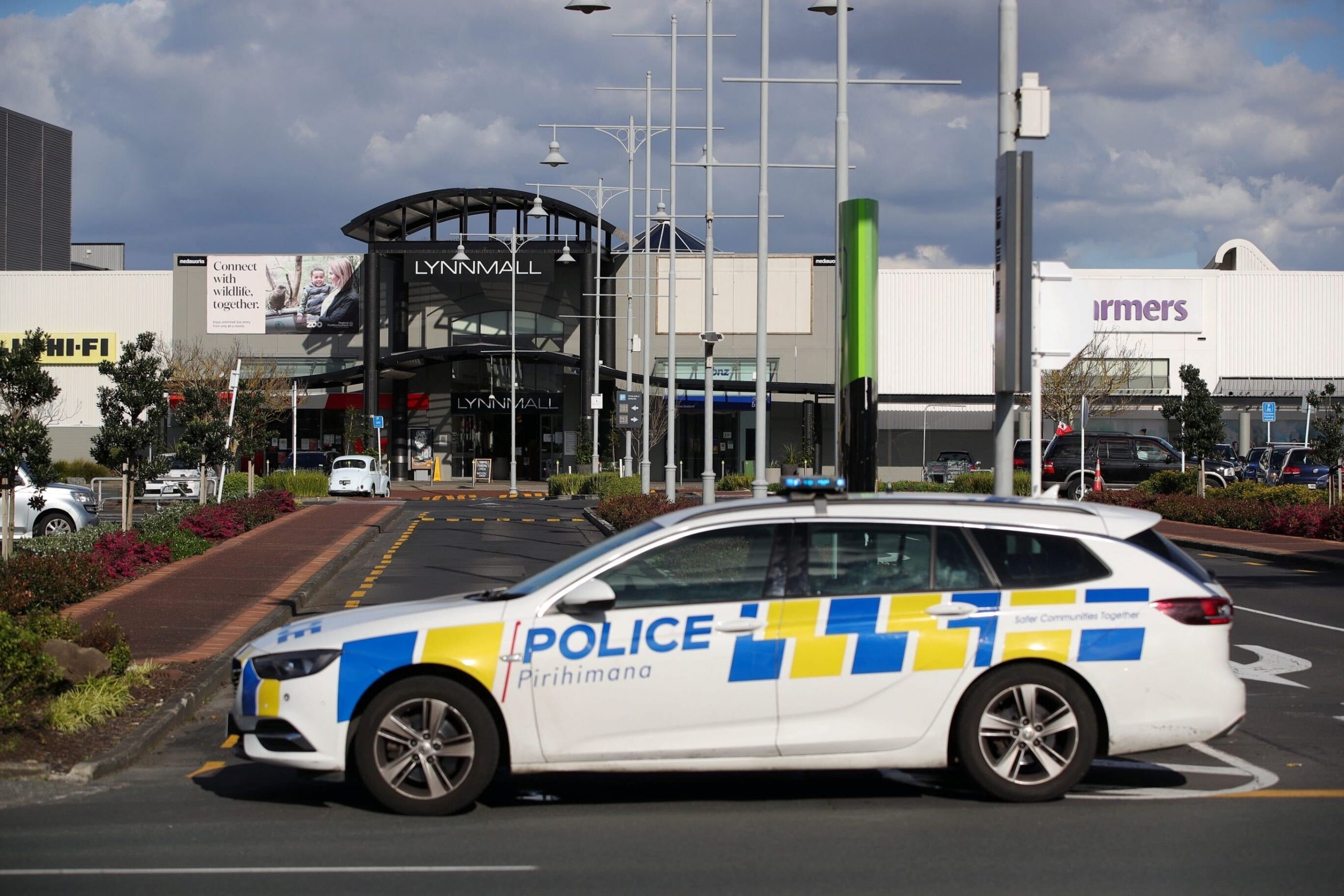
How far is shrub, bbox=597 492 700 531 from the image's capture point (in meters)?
25.1

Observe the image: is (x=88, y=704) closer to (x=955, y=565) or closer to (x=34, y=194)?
(x=955, y=565)

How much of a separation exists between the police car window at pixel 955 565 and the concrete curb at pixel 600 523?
1766 cm

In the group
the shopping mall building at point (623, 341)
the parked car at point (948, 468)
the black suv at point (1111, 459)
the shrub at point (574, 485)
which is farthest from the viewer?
the shopping mall building at point (623, 341)

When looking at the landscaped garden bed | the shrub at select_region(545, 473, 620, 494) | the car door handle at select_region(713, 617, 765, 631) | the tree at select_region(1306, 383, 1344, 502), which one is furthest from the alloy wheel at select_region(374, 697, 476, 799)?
the shrub at select_region(545, 473, 620, 494)

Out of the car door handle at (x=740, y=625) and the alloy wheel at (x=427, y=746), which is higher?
the car door handle at (x=740, y=625)

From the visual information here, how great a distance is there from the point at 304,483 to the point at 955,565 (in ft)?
128

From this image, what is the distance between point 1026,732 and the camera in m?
6.44

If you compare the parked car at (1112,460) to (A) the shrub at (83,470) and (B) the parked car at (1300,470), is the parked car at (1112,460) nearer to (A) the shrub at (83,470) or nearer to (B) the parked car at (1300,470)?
(B) the parked car at (1300,470)

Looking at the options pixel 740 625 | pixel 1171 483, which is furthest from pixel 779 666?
pixel 1171 483

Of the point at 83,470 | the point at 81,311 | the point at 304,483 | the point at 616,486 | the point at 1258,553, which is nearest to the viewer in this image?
the point at 1258,553

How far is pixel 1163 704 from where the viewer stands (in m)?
6.48

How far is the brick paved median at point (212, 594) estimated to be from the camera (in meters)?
11.5

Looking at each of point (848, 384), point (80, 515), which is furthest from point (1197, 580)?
point (80, 515)

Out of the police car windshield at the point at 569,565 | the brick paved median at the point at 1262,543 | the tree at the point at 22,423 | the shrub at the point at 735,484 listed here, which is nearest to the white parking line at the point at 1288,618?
the brick paved median at the point at 1262,543
